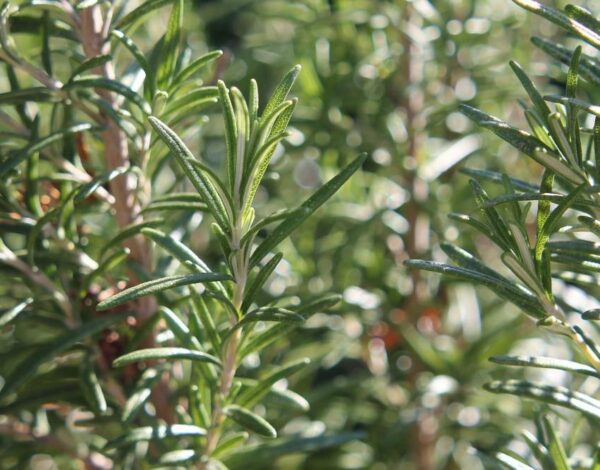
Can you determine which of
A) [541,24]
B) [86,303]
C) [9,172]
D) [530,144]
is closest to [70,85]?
[9,172]

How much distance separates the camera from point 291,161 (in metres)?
1.08

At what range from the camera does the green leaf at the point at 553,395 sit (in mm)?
547

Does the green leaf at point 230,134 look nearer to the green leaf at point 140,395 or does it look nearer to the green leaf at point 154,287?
the green leaf at point 154,287

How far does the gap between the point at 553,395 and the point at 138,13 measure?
421 mm

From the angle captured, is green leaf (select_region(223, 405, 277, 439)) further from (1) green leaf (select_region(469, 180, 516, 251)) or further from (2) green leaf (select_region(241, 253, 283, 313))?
(1) green leaf (select_region(469, 180, 516, 251))

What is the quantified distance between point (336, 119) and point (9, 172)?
0.45 m

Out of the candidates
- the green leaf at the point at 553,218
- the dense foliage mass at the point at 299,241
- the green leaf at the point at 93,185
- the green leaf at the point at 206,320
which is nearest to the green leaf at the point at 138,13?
the dense foliage mass at the point at 299,241

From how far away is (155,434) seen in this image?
0.60 metres

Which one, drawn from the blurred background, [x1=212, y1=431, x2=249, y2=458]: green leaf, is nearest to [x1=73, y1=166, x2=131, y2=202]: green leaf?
[x1=212, y1=431, x2=249, y2=458]: green leaf

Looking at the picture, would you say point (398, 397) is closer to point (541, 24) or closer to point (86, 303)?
point (86, 303)

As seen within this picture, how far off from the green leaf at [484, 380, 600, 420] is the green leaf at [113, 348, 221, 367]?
20 centimetres

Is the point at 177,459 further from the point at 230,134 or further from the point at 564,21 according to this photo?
the point at 564,21

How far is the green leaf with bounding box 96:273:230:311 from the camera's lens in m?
0.48

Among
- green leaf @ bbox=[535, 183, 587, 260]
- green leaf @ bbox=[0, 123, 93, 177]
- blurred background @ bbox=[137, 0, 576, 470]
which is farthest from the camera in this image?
blurred background @ bbox=[137, 0, 576, 470]
